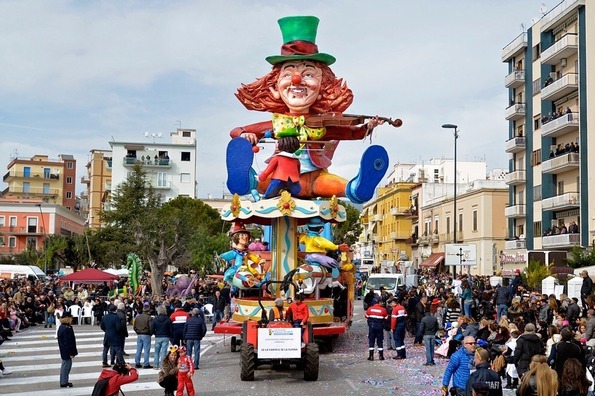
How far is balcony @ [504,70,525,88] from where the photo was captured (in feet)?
168

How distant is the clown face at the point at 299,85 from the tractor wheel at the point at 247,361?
9.18 meters

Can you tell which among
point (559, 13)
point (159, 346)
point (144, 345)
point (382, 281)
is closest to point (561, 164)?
point (559, 13)

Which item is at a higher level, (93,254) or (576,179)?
(576,179)

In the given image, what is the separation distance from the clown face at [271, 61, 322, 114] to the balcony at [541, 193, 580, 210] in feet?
84.9

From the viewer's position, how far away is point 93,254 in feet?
221

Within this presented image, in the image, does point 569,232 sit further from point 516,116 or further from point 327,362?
point 327,362

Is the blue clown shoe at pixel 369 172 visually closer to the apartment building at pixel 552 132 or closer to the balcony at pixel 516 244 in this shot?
the apartment building at pixel 552 132

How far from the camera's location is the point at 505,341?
16.1 meters

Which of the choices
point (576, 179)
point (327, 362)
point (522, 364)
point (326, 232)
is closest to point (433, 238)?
point (576, 179)

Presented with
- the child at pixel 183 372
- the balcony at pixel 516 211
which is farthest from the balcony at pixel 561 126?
the child at pixel 183 372

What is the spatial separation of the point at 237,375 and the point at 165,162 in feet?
254

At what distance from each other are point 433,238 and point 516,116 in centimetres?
2305

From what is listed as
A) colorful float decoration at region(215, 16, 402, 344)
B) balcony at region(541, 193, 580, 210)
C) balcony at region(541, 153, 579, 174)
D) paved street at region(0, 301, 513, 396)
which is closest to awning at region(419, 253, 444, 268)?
balcony at region(541, 193, 580, 210)

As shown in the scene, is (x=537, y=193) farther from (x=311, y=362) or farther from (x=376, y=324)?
(x=311, y=362)
